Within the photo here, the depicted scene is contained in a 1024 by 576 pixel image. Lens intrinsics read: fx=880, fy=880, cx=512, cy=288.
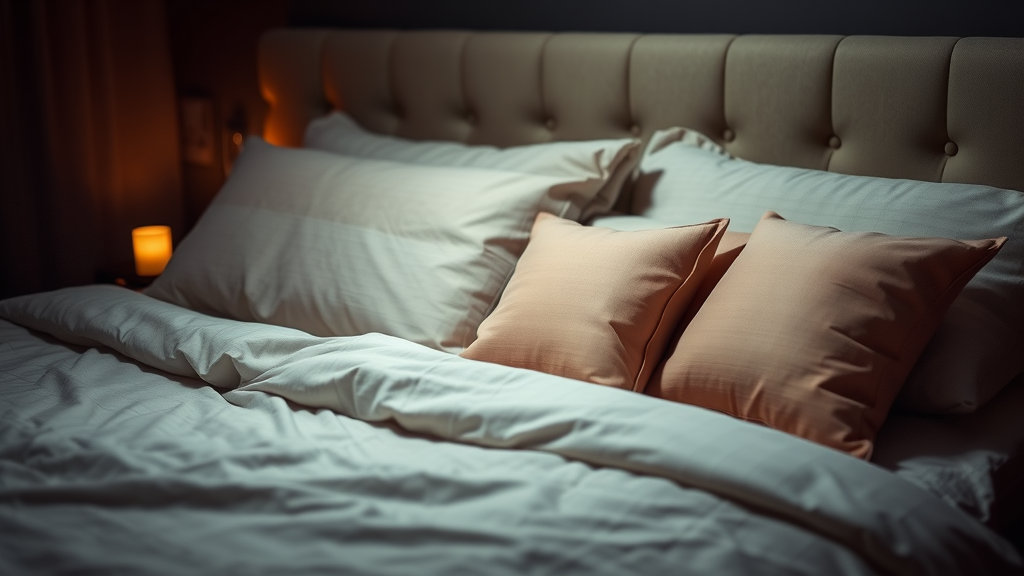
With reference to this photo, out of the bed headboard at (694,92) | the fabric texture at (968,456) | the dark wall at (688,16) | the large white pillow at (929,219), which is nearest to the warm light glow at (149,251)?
the bed headboard at (694,92)

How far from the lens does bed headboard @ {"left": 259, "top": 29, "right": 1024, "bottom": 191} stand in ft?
5.20

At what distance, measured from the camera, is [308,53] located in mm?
2521

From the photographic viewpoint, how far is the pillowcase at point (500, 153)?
1890mm

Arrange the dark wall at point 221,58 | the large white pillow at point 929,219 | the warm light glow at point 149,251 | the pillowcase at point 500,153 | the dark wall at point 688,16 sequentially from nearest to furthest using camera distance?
the large white pillow at point 929,219 → the dark wall at point 688,16 → the pillowcase at point 500,153 → the warm light glow at point 149,251 → the dark wall at point 221,58

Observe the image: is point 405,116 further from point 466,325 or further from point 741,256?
point 741,256

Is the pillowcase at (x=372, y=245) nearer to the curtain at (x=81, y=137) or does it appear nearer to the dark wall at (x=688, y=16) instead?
the dark wall at (x=688, y=16)

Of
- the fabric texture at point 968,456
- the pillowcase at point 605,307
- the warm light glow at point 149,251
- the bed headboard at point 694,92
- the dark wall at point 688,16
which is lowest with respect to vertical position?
the warm light glow at point 149,251

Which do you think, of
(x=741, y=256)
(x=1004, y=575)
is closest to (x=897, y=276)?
(x=741, y=256)

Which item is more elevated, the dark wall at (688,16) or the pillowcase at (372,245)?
the dark wall at (688,16)

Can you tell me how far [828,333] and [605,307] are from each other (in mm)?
349

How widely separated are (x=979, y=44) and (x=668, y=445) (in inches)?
39.1

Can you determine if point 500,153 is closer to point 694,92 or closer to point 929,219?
point 694,92

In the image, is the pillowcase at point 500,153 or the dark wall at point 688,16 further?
the pillowcase at point 500,153

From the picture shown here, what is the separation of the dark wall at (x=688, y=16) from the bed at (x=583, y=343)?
9cm
